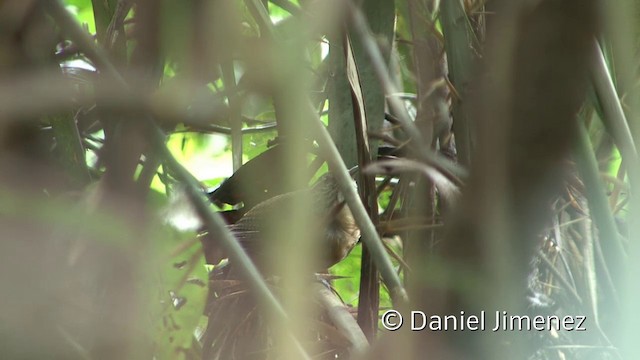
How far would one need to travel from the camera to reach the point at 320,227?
1.39ft

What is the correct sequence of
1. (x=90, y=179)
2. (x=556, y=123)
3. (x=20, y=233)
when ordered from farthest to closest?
(x=90, y=179)
(x=20, y=233)
(x=556, y=123)

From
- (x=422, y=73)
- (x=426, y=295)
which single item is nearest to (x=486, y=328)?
(x=426, y=295)

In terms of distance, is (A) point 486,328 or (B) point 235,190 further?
(B) point 235,190

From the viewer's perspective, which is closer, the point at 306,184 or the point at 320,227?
the point at 306,184

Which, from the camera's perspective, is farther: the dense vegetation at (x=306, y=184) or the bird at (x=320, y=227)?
the bird at (x=320, y=227)

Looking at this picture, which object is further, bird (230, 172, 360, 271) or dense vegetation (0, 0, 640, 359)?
bird (230, 172, 360, 271)

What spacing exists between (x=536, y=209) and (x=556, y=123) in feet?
0.11

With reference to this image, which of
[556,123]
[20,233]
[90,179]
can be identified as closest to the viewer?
[556,123]

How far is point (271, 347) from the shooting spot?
1.41ft

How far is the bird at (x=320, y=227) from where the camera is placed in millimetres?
418

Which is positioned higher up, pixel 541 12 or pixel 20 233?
pixel 541 12

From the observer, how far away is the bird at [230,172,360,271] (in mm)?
418

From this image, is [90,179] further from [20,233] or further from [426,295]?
[426,295]

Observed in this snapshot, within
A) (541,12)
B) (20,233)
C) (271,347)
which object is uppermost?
(541,12)
